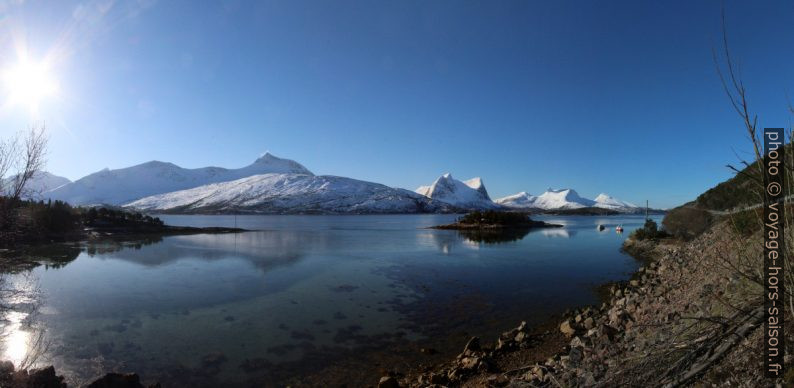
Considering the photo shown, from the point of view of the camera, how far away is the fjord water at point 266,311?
9.36 metres

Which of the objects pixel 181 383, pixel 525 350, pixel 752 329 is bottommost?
pixel 181 383

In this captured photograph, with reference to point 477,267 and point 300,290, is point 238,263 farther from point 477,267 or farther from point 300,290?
point 477,267

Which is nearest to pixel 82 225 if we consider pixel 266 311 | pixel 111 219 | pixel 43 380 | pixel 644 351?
pixel 111 219

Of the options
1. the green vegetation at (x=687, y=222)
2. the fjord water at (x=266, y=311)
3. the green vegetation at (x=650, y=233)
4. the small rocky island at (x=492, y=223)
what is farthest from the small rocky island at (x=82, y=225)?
the green vegetation at (x=650, y=233)

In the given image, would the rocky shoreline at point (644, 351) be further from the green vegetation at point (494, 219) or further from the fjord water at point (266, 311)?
the green vegetation at point (494, 219)

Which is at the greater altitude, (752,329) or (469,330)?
(752,329)

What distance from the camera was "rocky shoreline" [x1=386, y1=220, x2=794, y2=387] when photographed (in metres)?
3.35

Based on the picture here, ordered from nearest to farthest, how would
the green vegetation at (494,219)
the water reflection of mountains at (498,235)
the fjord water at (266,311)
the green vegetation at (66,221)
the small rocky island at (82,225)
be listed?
the fjord water at (266,311) → the green vegetation at (66,221) → the small rocky island at (82,225) → the water reflection of mountains at (498,235) → the green vegetation at (494,219)

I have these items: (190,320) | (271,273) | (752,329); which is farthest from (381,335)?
(271,273)

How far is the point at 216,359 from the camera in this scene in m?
9.41

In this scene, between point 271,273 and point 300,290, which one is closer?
point 300,290

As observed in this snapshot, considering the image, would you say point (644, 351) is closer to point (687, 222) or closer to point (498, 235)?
point (687, 222)

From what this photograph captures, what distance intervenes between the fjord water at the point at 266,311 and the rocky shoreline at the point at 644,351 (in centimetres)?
186

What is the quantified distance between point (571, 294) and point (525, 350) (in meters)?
8.71
